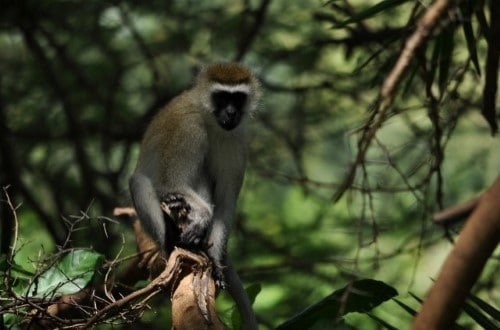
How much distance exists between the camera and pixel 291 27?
315 inches

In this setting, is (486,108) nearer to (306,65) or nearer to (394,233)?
(394,233)

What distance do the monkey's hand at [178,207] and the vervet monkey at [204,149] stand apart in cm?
7

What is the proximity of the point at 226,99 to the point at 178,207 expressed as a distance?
952 millimetres

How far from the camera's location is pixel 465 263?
1.93 meters

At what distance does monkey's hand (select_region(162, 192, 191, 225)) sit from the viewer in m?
5.20

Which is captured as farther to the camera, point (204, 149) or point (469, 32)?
point (204, 149)

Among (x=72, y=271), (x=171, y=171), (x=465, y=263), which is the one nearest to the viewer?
(x=465, y=263)

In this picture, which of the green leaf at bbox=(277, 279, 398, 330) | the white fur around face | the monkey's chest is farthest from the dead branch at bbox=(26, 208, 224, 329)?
the white fur around face

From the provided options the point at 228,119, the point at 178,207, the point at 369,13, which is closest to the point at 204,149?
the point at 228,119

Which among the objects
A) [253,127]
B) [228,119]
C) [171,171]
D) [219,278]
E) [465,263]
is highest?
[465,263]

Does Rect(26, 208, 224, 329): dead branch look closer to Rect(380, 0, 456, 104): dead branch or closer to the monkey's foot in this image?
the monkey's foot

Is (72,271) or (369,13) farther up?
(369,13)

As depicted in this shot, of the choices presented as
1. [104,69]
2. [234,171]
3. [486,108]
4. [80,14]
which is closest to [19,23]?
[80,14]

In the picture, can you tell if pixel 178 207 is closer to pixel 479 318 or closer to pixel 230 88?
pixel 230 88
